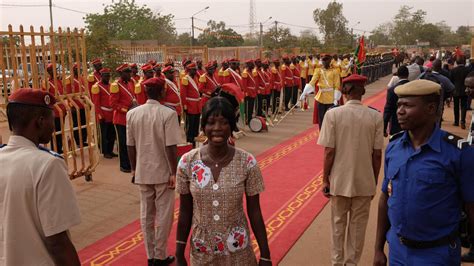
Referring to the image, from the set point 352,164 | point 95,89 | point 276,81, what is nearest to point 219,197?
point 352,164

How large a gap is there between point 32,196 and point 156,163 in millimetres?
2070

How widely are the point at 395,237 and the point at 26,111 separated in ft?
6.71

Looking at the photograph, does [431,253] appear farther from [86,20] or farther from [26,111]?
[86,20]

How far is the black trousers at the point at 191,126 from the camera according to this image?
9.34 meters

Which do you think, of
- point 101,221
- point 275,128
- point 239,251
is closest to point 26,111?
point 239,251

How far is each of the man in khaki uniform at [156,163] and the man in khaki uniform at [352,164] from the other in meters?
1.36

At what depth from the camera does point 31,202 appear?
206cm

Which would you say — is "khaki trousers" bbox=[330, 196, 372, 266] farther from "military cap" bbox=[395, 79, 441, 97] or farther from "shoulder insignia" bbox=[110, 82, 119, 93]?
"shoulder insignia" bbox=[110, 82, 119, 93]

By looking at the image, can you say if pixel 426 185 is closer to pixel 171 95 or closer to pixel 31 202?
pixel 31 202

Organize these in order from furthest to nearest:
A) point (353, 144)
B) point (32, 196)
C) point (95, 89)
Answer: point (95, 89) < point (353, 144) < point (32, 196)

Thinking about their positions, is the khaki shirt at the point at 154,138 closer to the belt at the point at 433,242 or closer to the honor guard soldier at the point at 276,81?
the belt at the point at 433,242

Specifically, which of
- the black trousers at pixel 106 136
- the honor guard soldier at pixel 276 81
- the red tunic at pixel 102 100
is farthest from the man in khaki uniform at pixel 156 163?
the honor guard soldier at pixel 276 81

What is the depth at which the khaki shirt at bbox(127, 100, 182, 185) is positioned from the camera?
13.4ft

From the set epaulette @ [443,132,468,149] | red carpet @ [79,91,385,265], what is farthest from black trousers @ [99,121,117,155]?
epaulette @ [443,132,468,149]
